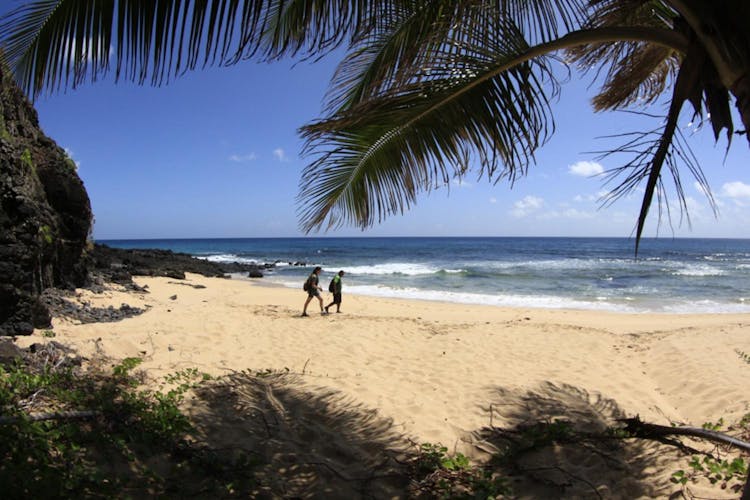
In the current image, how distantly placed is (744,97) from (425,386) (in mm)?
4326

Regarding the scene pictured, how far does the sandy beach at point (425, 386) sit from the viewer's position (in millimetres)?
3244

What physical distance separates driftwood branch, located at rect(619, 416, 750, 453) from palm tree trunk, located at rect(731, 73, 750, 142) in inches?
92.1

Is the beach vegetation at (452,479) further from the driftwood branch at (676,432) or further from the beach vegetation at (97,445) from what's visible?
the driftwood branch at (676,432)

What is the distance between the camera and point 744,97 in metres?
1.89

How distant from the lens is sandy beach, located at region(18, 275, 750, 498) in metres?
3.24

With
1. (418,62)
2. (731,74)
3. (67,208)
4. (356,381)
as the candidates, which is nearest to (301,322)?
(356,381)

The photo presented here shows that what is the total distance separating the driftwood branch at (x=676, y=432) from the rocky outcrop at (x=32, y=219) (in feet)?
16.0

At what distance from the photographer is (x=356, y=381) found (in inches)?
211

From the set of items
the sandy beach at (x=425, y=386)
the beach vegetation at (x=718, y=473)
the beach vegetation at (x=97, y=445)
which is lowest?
the sandy beach at (x=425, y=386)

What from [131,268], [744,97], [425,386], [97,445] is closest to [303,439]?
[97,445]

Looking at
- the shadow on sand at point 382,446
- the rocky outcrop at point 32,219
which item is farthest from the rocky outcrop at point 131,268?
the shadow on sand at point 382,446

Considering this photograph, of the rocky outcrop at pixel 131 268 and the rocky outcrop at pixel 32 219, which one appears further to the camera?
the rocky outcrop at pixel 131 268

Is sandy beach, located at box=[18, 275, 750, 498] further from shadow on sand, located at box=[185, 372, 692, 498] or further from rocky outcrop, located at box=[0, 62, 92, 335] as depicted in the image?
rocky outcrop, located at box=[0, 62, 92, 335]

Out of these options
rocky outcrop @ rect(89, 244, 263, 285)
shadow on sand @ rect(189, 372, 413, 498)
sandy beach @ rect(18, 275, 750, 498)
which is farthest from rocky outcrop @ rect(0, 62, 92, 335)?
shadow on sand @ rect(189, 372, 413, 498)
